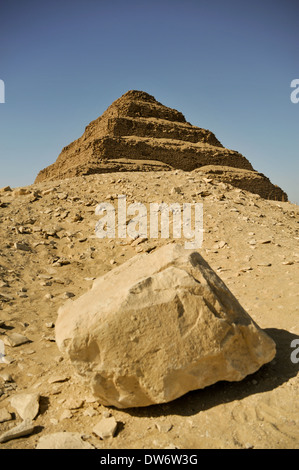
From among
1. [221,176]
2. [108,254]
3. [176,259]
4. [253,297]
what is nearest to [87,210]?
[108,254]

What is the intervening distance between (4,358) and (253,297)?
286cm

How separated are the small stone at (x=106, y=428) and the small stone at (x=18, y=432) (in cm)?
44

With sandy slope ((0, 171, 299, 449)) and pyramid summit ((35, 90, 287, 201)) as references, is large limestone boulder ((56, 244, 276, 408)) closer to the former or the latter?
sandy slope ((0, 171, 299, 449))

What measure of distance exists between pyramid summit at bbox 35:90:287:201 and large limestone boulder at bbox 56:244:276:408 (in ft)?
54.0

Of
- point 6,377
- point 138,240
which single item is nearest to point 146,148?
point 138,240

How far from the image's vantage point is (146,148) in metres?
23.0

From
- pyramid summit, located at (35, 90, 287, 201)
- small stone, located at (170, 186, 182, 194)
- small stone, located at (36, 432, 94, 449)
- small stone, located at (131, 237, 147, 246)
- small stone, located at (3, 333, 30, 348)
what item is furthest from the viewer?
pyramid summit, located at (35, 90, 287, 201)

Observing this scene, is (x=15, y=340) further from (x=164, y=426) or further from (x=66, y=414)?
(x=164, y=426)

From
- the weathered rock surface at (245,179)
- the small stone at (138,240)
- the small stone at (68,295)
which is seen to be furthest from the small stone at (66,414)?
the weathered rock surface at (245,179)

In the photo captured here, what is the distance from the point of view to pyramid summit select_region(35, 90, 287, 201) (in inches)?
844

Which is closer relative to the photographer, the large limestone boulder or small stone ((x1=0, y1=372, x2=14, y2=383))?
the large limestone boulder

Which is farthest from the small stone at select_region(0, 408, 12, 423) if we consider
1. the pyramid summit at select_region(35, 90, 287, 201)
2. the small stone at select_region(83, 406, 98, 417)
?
the pyramid summit at select_region(35, 90, 287, 201)

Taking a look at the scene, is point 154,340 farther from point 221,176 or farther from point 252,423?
point 221,176

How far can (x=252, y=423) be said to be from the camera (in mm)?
2150
